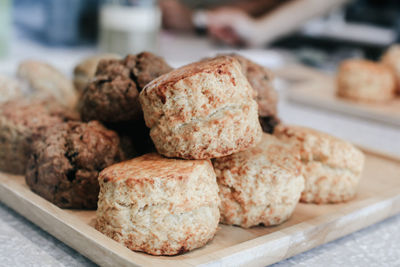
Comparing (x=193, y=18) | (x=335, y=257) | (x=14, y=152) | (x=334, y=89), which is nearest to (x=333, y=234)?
(x=335, y=257)

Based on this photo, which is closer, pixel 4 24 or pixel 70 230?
pixel 70 230

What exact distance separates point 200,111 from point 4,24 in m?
1.78

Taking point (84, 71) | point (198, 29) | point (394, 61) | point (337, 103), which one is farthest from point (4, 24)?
point (198, 29)

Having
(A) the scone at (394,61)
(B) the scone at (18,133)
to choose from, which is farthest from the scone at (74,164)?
(A) the scone at (394,61)

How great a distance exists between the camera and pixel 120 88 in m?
1.06

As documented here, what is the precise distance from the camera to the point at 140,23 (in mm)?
2293

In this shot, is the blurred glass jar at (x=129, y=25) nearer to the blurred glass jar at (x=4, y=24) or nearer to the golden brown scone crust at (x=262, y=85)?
the blurred glass jar at (x=4, y=24)

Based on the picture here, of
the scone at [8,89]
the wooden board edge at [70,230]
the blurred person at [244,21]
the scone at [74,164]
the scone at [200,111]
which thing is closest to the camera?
the wooden board edge at [70,230]

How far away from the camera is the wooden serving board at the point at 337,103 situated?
2.02 meters

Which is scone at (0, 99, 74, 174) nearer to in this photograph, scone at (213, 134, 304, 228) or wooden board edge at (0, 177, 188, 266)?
wooden board edge at (0, 177, 188, 266)

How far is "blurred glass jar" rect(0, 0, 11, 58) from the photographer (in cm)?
229

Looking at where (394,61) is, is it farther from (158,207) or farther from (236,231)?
(158,207)

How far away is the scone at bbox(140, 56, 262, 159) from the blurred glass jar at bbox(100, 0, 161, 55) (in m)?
1.44

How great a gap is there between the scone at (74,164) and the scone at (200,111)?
0.16 meters
